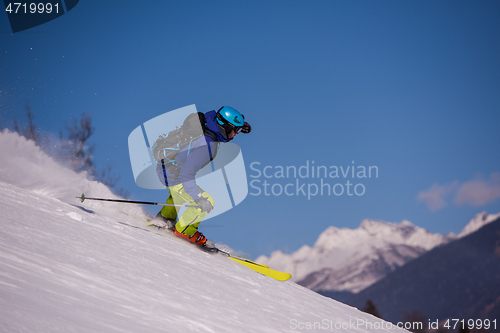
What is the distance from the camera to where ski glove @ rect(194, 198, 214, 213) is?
5.80 metres

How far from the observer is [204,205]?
581cm

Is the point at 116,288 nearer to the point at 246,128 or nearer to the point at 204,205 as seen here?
the point at 204,205

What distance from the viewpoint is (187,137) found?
5.81 metres

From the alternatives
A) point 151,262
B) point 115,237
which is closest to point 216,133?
point 115,237

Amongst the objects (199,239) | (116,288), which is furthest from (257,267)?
(116,288)

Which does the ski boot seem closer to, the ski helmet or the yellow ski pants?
the yellow ski pants

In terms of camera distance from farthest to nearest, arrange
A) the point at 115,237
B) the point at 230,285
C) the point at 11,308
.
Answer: the point at 115,237 < the point at 230,285 < the point at 11,308

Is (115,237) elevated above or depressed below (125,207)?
below

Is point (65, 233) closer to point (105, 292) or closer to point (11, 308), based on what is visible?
point (105, 292)

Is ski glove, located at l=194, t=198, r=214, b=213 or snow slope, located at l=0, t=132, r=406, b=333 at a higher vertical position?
ski glove, located at l=194, t=198, r=214, b=213

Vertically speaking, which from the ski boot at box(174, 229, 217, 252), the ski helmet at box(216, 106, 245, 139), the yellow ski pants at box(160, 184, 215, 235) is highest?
the ski helmet at box(216, 106, 245, 139)

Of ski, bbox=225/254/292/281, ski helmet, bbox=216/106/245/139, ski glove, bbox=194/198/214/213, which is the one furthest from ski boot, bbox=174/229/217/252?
ski helmet, bbox=216/106/245/139

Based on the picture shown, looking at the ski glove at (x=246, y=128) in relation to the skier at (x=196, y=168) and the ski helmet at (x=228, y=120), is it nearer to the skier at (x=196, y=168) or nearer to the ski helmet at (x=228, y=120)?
the skier at (x=196, y=168)

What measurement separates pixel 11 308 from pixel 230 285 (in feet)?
7.52
